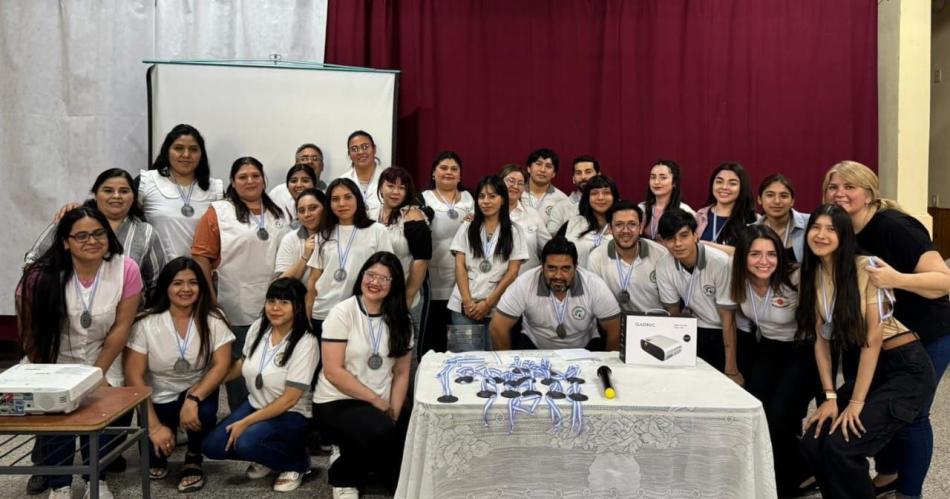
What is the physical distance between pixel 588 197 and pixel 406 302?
3.84ft

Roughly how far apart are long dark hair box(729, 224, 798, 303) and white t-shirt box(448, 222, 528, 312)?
98 centimetres

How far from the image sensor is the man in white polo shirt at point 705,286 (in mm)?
2693

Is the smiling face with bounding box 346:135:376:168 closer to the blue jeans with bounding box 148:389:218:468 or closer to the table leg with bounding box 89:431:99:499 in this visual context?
the blue jeans with bounding box 148:389:218:468

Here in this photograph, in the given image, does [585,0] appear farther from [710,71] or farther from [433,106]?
[433,106]

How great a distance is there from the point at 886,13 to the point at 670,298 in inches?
133

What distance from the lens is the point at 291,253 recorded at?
2.96m

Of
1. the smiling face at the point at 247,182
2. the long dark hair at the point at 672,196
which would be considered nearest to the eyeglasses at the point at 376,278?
the smiling face at the point at 247,182

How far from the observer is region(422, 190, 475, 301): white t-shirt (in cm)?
335

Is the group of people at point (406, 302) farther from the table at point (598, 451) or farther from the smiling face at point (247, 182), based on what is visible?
the table at point (598, 451)

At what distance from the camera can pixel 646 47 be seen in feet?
15.3

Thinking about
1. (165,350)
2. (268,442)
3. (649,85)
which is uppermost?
(649,85)

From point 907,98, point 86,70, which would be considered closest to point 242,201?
point 86,70

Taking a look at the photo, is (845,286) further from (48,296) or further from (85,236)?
(48,296)

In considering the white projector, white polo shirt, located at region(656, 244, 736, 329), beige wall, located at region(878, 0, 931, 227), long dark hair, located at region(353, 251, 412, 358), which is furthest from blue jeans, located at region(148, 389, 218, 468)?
beige wall, located at region(878, 0, 931, 227)
